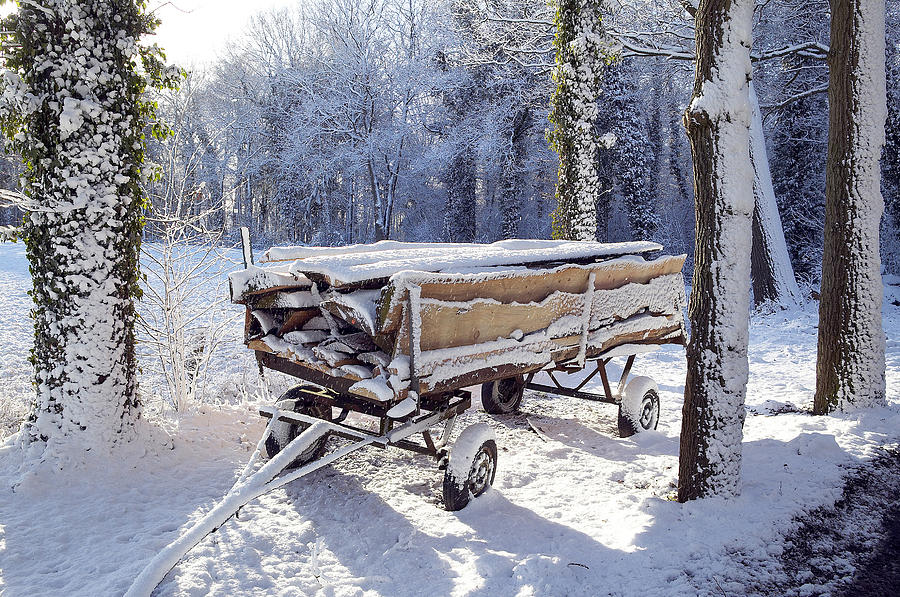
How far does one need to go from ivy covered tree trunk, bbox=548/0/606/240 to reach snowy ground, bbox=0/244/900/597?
15.8 feet

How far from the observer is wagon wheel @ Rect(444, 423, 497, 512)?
13.4 ft

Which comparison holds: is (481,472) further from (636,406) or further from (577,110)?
(577,110)

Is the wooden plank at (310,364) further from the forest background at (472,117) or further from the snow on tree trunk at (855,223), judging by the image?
the forest background at (472,117)

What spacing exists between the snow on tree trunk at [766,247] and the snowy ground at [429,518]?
8805mm

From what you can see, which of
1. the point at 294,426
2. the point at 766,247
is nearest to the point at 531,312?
the point at 294,426

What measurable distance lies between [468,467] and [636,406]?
7.45ft

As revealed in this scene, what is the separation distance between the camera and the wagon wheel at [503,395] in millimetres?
6492

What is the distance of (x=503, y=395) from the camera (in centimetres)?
673

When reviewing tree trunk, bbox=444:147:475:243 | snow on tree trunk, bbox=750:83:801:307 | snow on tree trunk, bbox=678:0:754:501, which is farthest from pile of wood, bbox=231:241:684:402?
tree trunk, bbox=444:147:475:243

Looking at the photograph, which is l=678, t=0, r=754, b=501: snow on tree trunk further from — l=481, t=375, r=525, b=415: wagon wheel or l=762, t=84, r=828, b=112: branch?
l=762, t=84, r=828, b=112: branch

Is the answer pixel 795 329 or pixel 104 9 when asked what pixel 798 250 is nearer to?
pixel 795 329

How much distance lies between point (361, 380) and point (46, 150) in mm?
2995

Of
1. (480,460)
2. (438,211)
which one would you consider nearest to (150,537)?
(480,460)

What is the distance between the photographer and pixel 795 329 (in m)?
11.6
